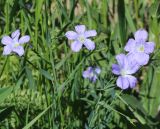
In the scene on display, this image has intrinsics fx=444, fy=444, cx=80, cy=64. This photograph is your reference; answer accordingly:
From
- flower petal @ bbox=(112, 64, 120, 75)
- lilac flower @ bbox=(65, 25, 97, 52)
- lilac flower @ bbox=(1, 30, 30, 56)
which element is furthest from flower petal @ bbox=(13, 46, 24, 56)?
flower petal @ bbox=(112, 64, 120, 75)

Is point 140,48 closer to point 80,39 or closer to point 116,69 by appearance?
point 116,69

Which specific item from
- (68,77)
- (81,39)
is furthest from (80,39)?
(68,77)

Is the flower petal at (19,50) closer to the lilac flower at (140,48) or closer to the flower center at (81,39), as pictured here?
the flower center at (81,39)

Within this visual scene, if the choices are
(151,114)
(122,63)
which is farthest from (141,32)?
(151,114)

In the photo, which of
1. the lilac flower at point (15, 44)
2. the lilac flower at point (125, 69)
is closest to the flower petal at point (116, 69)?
the lilac flower at point (125, 69)

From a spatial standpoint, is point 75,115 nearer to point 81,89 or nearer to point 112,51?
point 81,89
